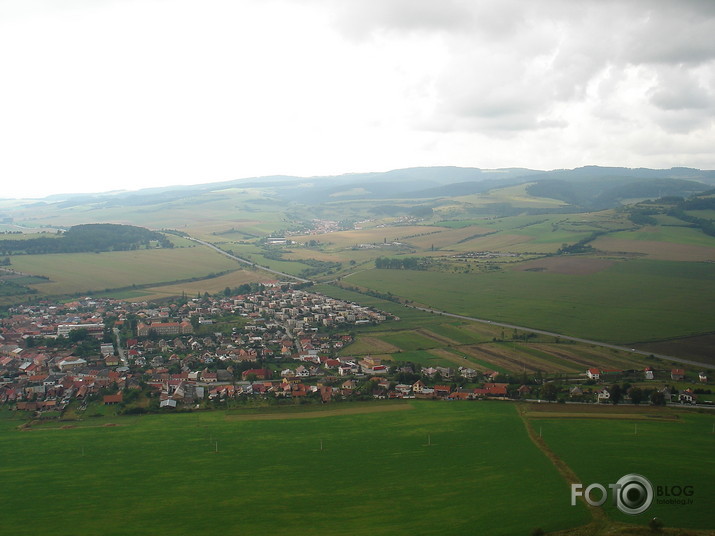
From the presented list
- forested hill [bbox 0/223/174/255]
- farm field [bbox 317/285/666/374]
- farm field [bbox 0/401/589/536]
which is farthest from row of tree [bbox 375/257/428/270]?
farm field [bbox 0/401/589/536]

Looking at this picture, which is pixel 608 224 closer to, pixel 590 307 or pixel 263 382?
pixel 590 307

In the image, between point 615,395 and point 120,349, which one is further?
point 120,349

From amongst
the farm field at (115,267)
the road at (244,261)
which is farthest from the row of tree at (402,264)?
the farm field at (115,267)

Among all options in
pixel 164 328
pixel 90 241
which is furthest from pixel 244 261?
pixel 164 328

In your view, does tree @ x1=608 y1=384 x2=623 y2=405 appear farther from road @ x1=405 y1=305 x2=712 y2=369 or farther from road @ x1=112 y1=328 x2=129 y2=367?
road @ x1=112 y1=328 x2=129 y2=367

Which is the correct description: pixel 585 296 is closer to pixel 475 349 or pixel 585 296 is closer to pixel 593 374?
pixel 475 349

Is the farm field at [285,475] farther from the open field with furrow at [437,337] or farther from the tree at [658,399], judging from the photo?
the open field with furrow at [437,337]
